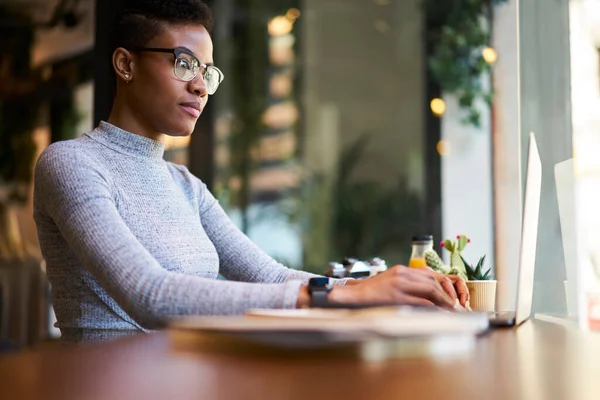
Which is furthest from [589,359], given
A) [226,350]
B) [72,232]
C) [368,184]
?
[368,184]

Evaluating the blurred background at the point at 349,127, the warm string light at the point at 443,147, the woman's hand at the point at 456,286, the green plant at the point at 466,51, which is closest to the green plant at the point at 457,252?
the woman's hand at the point at 456,286

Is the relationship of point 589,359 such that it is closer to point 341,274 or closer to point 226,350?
point 226,350

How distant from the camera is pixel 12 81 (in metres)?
5.53

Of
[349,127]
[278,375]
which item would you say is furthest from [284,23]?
[278,375]

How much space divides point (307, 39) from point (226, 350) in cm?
402

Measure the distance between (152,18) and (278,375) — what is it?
1.34 metres

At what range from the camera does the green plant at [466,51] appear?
403 cm

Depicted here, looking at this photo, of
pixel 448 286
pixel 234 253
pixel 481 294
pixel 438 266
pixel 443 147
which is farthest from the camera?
pixel 443 147

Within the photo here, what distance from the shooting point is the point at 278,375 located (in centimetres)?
64

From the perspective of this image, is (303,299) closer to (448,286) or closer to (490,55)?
(448,286)

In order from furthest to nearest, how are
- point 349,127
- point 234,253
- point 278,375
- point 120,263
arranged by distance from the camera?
1. point 349,127
2. point 234,253
3. point 120,263
4. point 278,375

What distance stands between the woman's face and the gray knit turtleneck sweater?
0.23 feet

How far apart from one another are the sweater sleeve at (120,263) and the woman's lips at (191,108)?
332 mm

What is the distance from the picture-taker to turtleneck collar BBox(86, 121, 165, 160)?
1.74m
